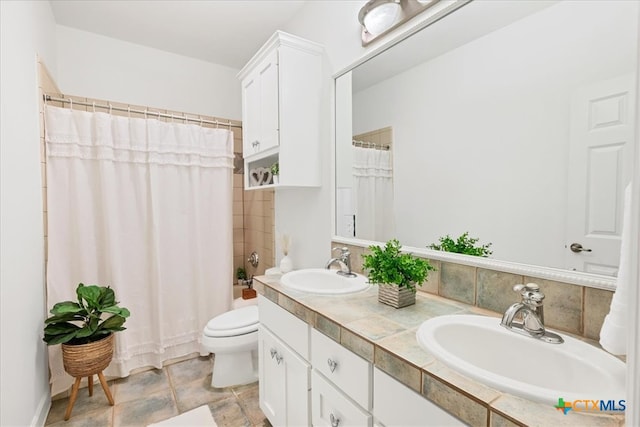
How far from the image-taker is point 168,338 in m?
2.33

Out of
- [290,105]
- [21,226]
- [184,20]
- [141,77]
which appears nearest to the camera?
[21,226]

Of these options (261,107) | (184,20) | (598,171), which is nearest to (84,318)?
(261,107)

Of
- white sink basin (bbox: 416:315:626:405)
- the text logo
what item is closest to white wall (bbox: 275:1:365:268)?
white sink basin (bbox: 416:315:626:405)

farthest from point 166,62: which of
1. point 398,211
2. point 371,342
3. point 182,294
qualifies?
point 371,342

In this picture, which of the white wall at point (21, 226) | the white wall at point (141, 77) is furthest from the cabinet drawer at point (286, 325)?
the white wall at point (141, 77)

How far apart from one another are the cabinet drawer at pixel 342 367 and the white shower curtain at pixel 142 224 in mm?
1622

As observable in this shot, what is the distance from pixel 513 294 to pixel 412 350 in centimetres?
49

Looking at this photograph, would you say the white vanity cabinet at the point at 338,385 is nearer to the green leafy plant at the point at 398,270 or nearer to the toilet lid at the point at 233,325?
the green leafy plant at the point at 398,270

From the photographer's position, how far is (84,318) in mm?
1814

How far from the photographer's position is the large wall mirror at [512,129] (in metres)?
0.86

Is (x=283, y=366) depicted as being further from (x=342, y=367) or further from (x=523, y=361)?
(x=523, y=361)

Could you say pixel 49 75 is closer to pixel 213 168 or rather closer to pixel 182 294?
pixel 213 168

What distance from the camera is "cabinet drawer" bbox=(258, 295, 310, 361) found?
123cm

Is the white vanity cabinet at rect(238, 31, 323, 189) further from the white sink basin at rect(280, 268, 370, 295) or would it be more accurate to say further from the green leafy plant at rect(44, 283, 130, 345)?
the green leafy plant at rect(44, 283, 130, 345)
